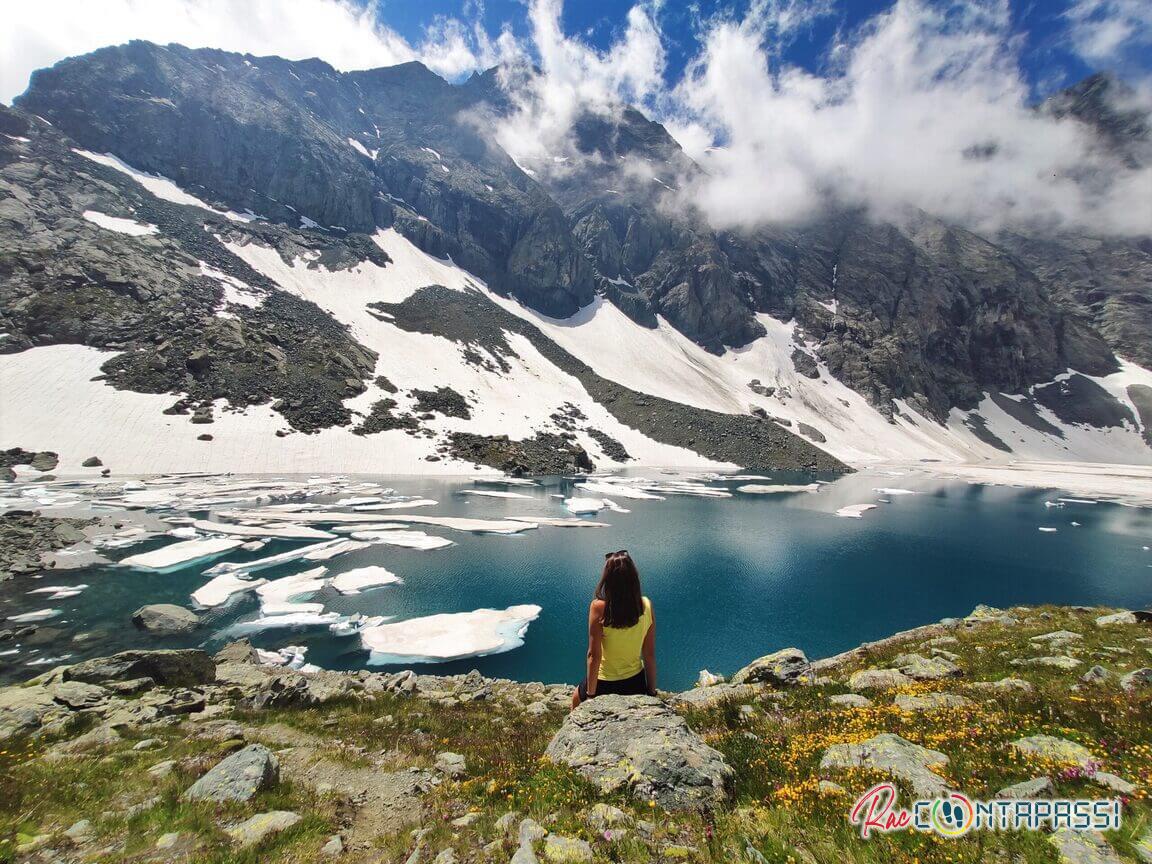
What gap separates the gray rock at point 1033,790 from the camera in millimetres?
4301

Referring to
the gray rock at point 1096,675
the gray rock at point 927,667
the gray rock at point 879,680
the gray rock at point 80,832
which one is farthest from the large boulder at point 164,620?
the gray rock at point 1096,675

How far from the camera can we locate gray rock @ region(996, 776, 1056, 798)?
4301mm

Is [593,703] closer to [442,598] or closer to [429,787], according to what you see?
[429,787]

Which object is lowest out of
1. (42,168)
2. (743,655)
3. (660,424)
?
(743,655)

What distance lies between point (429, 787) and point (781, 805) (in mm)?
5347

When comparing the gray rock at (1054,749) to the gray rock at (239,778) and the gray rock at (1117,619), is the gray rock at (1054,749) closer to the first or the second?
the gray rock at (239,778)

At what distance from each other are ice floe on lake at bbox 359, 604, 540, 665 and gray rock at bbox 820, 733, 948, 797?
17.8 m

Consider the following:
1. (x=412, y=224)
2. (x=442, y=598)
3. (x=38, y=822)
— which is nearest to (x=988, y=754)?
(x=38, y=822)

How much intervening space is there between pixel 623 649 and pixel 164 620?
2463 cm

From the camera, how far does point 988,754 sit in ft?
17.4

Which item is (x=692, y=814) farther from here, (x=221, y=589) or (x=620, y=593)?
(x=221, y=589)

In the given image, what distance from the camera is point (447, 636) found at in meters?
22.2

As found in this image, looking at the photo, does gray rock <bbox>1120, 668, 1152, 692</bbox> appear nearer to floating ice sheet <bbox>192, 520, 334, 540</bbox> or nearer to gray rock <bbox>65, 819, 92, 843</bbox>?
gray rock <bbox>65, 819, 92, 843</bbox>

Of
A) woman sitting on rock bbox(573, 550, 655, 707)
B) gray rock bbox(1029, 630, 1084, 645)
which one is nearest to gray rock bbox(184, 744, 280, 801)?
woman sitting on rock bbox(573, 550, 655, 707)
